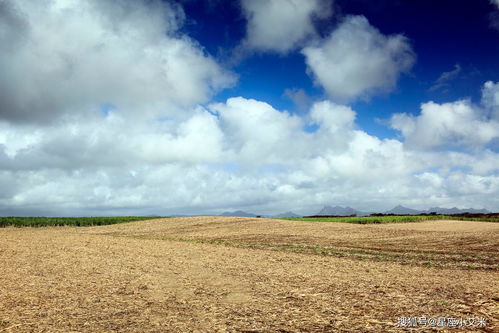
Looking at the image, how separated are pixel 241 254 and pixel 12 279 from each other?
12717mm

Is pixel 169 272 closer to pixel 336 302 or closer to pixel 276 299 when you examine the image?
pixel 276 299

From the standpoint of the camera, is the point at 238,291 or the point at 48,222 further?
the point at 48,222

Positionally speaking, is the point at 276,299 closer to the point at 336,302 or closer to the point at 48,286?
the point at 336,302

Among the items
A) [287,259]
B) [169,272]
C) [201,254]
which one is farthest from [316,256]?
[169,272]

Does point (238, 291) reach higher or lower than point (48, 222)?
higher

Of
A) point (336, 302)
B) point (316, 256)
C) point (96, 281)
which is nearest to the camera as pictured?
point (336, 302)

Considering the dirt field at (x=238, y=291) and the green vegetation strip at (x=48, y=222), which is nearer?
the dirt field at (x=238, y=291)

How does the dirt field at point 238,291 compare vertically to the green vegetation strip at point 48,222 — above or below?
above

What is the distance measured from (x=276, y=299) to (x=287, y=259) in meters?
9.57

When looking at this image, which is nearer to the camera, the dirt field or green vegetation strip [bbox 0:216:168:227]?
the dirt field

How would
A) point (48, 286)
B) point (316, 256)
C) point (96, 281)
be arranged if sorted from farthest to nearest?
1. point (316, 256)
2. point (96, 281)
3. point (48, 286)

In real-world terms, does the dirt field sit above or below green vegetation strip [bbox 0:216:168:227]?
above

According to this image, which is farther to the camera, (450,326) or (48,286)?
(48,286)

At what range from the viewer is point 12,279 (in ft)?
48.7
